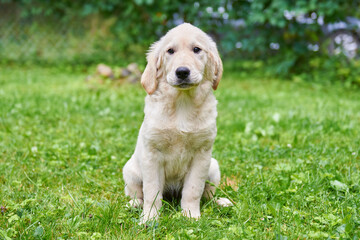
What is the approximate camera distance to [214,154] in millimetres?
3559

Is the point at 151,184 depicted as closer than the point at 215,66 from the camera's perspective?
Yes

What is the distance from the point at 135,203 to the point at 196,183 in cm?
44

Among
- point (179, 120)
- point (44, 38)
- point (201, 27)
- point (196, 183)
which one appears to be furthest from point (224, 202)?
point (44, 38)

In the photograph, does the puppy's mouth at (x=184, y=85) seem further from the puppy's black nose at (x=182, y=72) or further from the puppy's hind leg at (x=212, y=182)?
the puppy's hind leg at (x=212, y=182)

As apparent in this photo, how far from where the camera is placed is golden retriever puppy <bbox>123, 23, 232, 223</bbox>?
7.69 feet

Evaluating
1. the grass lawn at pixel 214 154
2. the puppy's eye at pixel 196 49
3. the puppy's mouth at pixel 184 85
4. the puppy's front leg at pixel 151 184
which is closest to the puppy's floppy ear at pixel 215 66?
Result: the puppy's eye at pixel 196 49

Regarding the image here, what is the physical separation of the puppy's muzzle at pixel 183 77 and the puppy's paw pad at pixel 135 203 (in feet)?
2.73

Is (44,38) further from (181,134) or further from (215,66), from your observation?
(181,134)

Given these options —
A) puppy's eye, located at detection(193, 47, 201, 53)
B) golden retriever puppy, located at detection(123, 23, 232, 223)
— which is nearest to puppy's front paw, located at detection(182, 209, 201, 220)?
golden retriever puppy, located at detection(123, 23, 232, 223)

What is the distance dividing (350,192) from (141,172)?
1.50 metres

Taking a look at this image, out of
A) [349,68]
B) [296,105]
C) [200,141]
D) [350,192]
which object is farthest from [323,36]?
[200,141]

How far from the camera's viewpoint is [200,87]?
2480mm

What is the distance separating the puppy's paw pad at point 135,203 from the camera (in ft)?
8.09

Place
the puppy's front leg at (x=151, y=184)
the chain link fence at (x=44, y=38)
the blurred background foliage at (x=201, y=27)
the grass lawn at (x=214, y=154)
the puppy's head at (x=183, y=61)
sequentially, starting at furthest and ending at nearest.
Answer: the chain link fence at (x=44, y=38)
the blurred background foliage at (x=201, y=27)
the puppy's front leg at (x=151, y=184)
the puppy's head at (x=183, y=61)
the grass lawn at (x=214, y=154)
